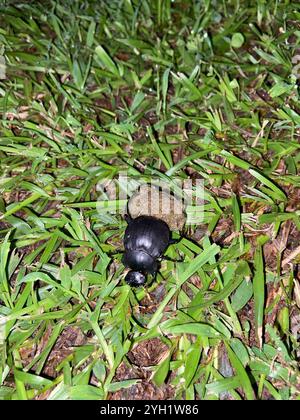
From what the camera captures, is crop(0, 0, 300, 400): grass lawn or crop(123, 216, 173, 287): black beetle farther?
crop(123, 216, 173, 287): black beetle

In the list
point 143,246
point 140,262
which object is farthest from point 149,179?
point 140,262

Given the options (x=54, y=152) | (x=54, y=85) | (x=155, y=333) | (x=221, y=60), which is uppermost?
(x=221, y=60)

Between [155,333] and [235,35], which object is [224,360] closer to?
[155,333]

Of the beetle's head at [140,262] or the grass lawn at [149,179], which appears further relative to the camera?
the beetle's head at [140,262]

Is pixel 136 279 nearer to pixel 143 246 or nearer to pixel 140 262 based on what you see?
pixel 140 262

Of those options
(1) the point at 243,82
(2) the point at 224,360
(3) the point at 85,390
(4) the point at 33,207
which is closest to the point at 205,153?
(1) the point at 243,82
